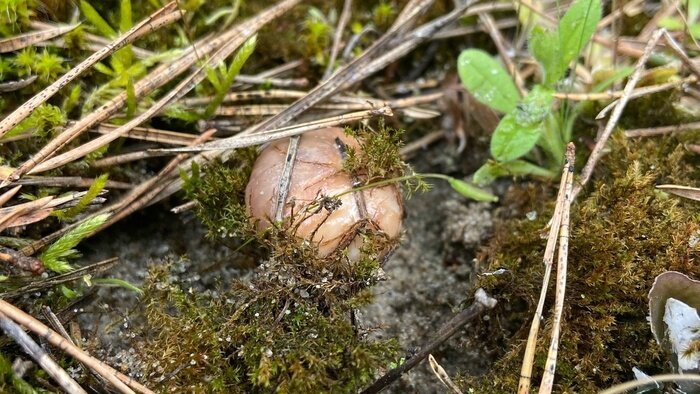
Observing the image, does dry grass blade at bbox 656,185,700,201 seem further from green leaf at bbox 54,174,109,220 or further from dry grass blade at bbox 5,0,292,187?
green leaf at bbox 54,174,109,220

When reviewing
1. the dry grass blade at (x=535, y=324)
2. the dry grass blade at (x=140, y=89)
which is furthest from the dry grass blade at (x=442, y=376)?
the dry grass blade at (x=140, y=89)

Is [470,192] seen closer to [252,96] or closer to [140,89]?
[252,96]

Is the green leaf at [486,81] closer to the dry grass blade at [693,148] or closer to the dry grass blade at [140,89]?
the dry grass blade at [693,148]

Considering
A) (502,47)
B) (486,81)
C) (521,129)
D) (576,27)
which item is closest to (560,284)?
(521,129)

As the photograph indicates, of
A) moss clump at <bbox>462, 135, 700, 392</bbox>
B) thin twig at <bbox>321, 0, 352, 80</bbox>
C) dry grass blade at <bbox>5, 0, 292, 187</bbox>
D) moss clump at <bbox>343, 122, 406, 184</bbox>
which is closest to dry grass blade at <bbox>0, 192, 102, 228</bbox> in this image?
dry grass blade at <bbox>5, 0, 292, 187</bbox>

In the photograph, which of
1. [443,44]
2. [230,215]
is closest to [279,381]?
[230,215]

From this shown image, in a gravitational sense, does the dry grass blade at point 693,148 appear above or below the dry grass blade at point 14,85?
below

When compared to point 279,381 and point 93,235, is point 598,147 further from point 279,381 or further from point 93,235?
point 93,235
